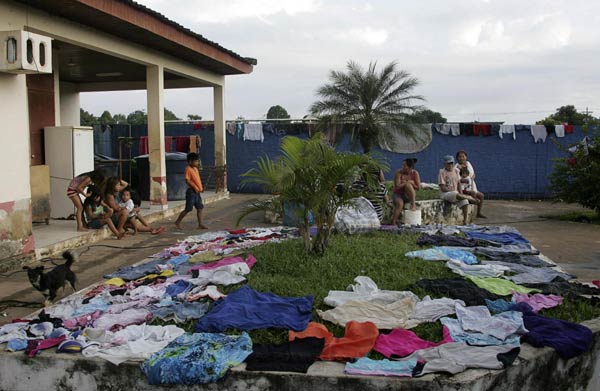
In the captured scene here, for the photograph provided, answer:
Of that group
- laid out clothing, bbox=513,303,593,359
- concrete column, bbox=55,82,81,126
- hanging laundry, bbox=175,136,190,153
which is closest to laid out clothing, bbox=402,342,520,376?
laid out clothing, bbox=513,303,593,359

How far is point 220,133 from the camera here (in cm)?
Answer: 1734

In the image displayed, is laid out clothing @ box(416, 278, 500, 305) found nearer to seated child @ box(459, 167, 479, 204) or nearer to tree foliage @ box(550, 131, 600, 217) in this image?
seated child @ box(459, 167, 479, 204)

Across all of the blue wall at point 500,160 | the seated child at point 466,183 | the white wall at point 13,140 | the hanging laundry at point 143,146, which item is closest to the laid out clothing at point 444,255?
the white wall at point 13,140

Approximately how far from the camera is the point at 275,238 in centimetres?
854

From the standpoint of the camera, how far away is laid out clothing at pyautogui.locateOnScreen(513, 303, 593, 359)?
13.3 feet

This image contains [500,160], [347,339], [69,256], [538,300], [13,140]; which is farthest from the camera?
[500,160]

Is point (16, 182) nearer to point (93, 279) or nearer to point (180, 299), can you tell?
point (93, 279)

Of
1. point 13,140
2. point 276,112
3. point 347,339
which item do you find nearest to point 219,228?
point 13,140

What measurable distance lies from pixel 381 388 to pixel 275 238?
509cm

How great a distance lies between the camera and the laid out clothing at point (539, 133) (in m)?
18.3

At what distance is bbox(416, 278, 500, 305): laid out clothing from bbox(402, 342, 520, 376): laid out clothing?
113 centimetres

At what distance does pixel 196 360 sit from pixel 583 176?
472 inches

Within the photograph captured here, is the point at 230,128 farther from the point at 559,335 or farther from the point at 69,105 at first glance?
the point at 559,335

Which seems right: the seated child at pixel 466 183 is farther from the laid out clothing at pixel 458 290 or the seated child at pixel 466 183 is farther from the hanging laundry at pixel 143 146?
the hanging laundry at pixel 143 146
